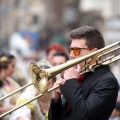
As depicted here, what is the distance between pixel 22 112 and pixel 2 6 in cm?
3455

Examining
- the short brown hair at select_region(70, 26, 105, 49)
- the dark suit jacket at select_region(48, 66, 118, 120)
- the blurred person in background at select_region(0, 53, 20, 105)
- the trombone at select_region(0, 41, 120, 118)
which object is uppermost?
the short brown hair at select_region(70, 26, 105, 49)

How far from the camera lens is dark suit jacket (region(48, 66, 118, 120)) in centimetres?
546

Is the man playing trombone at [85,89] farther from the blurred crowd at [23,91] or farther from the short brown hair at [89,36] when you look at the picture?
the blurred crowd at [23,91]

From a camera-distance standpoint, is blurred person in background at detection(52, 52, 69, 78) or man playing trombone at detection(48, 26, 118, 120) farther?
blurred person in background at detection(52, 52, 69, 78)

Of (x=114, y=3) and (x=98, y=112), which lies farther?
(x=114, y=3)

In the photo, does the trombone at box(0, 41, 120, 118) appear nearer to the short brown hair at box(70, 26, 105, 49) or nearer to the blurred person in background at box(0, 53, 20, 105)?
the short brown hair at box(70, 26, 105, 49)

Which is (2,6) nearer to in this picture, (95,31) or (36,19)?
(36,19)

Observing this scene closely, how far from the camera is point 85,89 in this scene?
5652 millimetres

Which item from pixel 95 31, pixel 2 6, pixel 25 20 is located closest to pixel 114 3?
pixel 25 20

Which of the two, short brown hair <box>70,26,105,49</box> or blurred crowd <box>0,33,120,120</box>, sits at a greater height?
short brown hair <box>70,26,105,49</box>

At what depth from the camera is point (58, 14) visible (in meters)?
60.6

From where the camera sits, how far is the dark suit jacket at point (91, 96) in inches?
215

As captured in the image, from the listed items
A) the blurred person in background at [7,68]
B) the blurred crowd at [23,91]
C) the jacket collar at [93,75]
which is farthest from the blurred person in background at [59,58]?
the jacket collar at [93,75]

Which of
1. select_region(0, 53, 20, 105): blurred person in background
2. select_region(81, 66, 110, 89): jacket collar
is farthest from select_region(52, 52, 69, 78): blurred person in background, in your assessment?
select_region(81, 66, 110, 89): jacket collar
